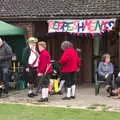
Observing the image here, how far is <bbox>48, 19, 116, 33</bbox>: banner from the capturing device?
51.4 feet

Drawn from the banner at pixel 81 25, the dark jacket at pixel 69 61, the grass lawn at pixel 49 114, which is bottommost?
the grass lawn at pixel 49 114

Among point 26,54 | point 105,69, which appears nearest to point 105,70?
point 105,69

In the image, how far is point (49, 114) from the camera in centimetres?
1124

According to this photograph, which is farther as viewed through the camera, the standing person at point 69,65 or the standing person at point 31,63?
the standing person at point 31,63

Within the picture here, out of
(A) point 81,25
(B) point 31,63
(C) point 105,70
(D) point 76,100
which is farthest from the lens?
(A) point 81,25

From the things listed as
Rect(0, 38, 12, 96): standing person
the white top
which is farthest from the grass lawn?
the white top

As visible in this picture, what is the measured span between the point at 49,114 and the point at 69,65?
2.52 meters

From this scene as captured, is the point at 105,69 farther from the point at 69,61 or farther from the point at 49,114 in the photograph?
the point at 49,114

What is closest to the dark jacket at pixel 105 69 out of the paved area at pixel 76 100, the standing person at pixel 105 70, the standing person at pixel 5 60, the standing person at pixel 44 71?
the standing person at pixel 105 70

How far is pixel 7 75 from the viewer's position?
14.2 m

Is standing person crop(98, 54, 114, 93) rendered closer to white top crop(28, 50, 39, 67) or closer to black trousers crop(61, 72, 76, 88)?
black trousers crop(61, 72, 76, 88)

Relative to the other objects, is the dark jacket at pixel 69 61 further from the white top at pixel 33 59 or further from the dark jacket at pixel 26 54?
the dark jacket at pixel 26 54

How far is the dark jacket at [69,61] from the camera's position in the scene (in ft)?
43.7

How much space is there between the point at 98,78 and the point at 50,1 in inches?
Result: 157
